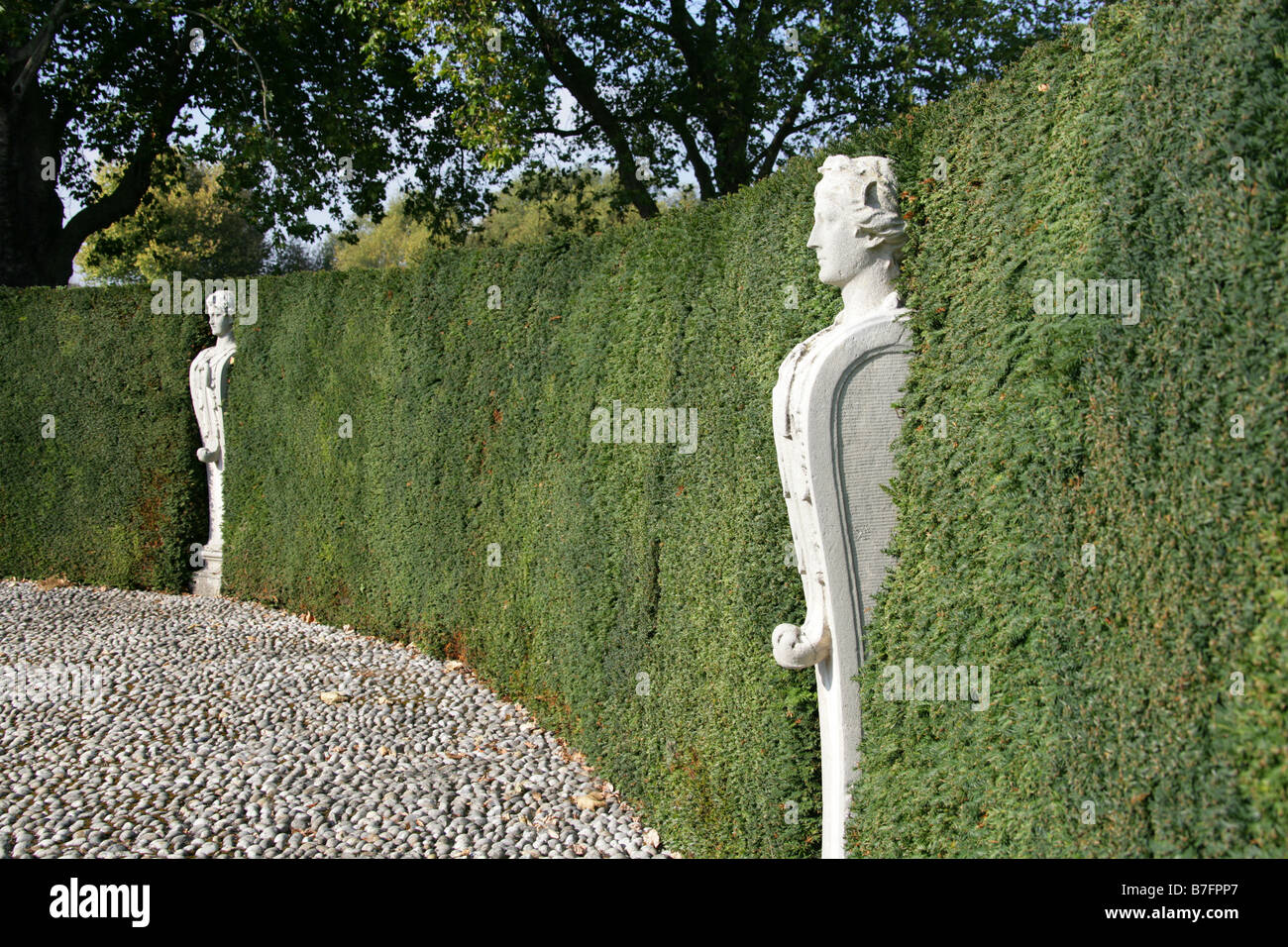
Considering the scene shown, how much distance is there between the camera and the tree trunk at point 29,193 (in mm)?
16234

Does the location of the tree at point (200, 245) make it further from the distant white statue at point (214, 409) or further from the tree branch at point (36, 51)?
the distant white statue at point (214, 409)

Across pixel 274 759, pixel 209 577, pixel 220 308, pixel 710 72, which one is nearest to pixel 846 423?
pixel 274 759

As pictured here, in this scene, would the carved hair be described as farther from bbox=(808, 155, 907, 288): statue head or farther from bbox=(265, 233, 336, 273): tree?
bbox=(265, 233, 336, 273): tree

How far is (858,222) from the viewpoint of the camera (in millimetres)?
3656

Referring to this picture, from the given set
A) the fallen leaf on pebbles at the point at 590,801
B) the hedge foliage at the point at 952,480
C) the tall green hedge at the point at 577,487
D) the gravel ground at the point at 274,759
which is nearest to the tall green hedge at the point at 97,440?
the tall green hedge at the point at 577,487

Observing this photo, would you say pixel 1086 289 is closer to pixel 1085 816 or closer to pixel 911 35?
pixel 1085 816

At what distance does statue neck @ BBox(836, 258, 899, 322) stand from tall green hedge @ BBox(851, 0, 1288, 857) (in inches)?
3.2

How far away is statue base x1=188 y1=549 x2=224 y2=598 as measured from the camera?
12008 millimetres

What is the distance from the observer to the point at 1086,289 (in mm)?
2662

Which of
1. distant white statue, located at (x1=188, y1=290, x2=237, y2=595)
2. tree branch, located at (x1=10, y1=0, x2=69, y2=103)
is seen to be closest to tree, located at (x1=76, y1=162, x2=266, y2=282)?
tree branch, located at (x1=10, y1=0, x2=69, y2=103)

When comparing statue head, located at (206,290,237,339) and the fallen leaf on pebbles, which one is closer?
the fallen leaf on pebbles

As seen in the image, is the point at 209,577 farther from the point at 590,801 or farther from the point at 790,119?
the point at 790,119
